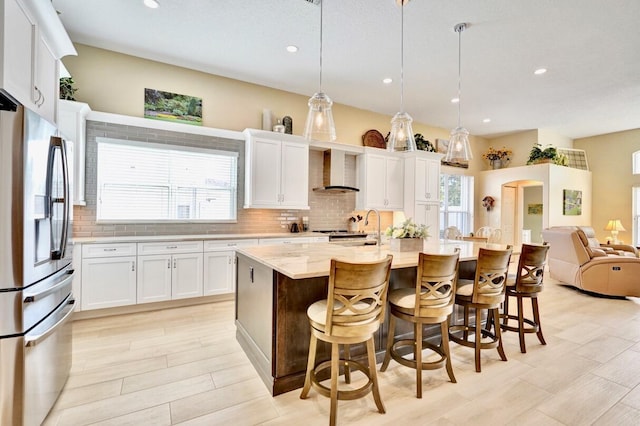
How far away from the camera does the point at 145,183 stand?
13.8ft

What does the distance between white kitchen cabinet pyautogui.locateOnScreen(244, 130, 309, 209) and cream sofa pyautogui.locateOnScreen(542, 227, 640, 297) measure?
442 centimetres

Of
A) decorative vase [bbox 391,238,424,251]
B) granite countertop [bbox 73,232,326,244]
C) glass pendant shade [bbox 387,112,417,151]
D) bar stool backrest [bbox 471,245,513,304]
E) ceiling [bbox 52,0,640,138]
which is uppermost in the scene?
ceiling [bbox 52,0,640,138]

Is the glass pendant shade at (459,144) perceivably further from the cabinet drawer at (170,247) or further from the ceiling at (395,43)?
the cabinet drawer at (170,247)

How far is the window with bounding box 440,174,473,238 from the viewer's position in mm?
7570

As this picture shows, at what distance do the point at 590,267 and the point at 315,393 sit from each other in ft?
16.4

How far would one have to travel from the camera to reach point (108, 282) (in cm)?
Result: 358

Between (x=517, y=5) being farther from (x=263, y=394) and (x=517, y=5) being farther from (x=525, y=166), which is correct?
(x=525, y=166)

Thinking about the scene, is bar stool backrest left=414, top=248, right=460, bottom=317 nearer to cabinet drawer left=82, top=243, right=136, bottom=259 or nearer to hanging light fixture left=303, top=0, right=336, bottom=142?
hanging light fixture left=303, top=0, right=336, bottom=142

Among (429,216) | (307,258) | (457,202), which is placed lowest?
(307,258)

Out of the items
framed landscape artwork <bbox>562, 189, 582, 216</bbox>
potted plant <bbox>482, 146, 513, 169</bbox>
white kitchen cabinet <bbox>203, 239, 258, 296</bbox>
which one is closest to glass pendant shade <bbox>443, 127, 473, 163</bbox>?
white kitchen cabinet <bbox>203, 239, 258, 296</bbox>

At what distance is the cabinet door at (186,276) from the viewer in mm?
3943

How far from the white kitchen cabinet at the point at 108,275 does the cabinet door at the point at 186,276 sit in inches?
18.0

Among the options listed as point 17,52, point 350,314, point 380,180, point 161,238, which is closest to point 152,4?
point 17,52

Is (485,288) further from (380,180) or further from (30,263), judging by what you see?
(380,180)
